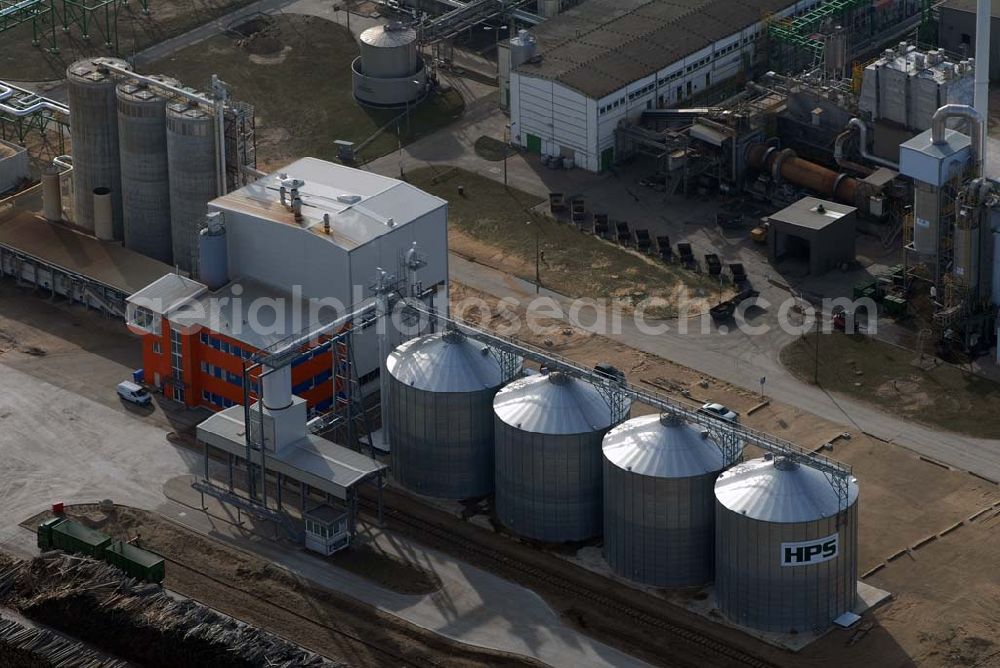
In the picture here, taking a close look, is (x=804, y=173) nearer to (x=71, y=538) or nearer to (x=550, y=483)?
(x=550, y=483)

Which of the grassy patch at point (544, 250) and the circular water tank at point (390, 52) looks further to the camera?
the circular water tank at point (390, 52)

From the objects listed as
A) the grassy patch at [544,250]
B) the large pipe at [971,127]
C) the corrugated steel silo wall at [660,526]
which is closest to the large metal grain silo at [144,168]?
the grassy patch at [544,250]

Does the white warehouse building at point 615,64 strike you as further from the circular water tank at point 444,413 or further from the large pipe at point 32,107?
the circular water tank at point 444,413

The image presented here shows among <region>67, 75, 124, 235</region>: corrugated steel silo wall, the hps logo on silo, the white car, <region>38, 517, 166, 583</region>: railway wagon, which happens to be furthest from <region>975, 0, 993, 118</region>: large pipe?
<region>38, 517, 166, 583</region>: railway wagon

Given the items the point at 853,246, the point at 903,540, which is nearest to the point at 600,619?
the point at 903,540

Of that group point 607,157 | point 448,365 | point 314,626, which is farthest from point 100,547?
point 607,157

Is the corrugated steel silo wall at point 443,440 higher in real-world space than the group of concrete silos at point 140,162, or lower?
lower
